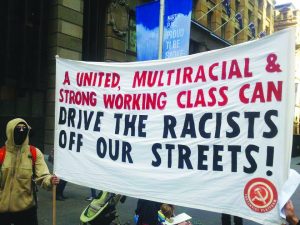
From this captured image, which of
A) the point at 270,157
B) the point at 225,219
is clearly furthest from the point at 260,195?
the point at 225,219

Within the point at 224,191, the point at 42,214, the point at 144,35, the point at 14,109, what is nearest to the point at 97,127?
the point at 224,191

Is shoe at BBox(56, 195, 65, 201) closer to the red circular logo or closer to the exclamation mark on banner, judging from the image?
the red circular logo

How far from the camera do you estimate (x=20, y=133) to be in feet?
13.9

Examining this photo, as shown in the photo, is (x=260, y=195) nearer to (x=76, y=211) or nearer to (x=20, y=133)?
(x=20, y=133)

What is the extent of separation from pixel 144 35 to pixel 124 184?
23.5 ft

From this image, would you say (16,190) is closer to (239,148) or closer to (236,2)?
(239,148)

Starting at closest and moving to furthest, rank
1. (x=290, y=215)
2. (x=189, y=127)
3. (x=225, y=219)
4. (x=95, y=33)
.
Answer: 1. (x=290, y=215)
2. (x=189, y=127)
3. (x=225, y=219)
4. (x=95, y=33)

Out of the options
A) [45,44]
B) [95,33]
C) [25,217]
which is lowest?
[25,217]

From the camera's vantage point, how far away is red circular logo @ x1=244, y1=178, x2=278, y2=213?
10.6 ft

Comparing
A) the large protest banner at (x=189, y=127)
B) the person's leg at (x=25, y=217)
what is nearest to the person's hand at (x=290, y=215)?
the large protest banner at (x=189, y=127)

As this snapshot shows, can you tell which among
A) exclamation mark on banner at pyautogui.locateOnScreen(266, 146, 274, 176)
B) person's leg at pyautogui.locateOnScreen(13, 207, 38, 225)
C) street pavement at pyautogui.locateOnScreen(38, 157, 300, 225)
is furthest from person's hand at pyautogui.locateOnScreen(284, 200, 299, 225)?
street pavement at pyautogui.locateOnScreen(38, 157, 300, 225)

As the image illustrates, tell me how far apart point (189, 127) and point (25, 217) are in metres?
1.90

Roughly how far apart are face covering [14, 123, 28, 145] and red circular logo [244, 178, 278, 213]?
2.25m

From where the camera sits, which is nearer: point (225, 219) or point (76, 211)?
point (225, 219)
